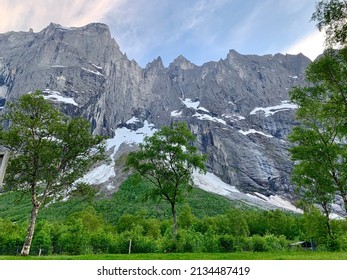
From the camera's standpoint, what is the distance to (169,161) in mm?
29531

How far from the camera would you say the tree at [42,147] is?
23703 millimetres

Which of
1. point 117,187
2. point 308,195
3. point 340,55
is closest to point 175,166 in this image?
point 308,195

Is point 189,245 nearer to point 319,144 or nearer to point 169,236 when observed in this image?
point 169,236

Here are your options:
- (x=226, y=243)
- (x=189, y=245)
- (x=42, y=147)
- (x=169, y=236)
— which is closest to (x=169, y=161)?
(x=189, y=245)

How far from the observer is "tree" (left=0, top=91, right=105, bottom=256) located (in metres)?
23.7

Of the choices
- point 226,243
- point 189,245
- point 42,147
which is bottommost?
point 189,245

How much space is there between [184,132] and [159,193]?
21.4 feet

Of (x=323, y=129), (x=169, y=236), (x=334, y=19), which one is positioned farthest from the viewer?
(x=169, y=236)

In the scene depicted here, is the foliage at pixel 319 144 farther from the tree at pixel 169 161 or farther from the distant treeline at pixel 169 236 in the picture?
the tree at pixel 169 161

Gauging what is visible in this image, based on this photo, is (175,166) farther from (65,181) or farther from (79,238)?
(79,238)

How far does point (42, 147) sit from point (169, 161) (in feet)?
37.9

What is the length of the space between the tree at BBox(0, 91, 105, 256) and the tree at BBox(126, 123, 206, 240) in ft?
16.7

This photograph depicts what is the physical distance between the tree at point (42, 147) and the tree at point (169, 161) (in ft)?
16.7

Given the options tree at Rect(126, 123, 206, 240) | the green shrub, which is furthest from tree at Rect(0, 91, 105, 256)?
the green shrub
